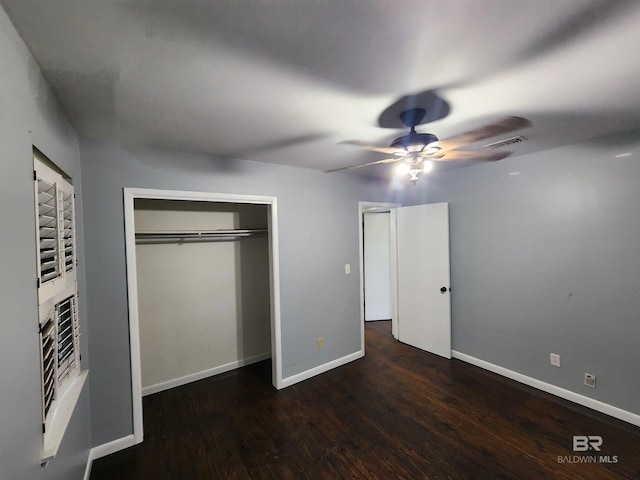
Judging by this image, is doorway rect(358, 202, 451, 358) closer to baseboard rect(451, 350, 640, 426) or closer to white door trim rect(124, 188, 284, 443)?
baseboard rect(451, 350, 640, 426)

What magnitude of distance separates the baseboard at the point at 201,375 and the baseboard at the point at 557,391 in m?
2.56

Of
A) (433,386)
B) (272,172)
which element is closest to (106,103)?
(272,172)

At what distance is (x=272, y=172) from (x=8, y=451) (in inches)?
99.4

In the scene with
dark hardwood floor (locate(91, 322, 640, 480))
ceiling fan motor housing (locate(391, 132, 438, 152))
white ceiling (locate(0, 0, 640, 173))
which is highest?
white ceiling (locate(0, 0, 640, 173))

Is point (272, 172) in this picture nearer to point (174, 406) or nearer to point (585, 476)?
A: point (174, 406)

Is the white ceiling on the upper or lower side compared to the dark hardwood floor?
upper

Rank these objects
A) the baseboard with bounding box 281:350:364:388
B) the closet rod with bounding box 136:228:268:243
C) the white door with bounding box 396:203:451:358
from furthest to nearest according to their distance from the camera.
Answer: the white door with bounding box 396:203:451:358 → the baseboard with bounding box 281:350:364:388 → the closet rod with bounding box 136:228:268:243

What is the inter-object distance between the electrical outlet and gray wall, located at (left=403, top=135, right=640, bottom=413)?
36 millimetres

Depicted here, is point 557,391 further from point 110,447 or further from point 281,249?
point 110,447

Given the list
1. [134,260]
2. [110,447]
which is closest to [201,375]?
[110,447]

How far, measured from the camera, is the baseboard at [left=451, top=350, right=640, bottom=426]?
2332 millimetres

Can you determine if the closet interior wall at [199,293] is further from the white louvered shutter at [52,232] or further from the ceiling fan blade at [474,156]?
the ceiling fan blade at [474,156]

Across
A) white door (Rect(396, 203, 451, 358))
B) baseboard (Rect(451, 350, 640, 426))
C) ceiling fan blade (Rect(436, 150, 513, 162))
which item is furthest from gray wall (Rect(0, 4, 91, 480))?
baseboard (Rect(451, 350, 640, 426))

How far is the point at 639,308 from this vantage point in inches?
89.0
